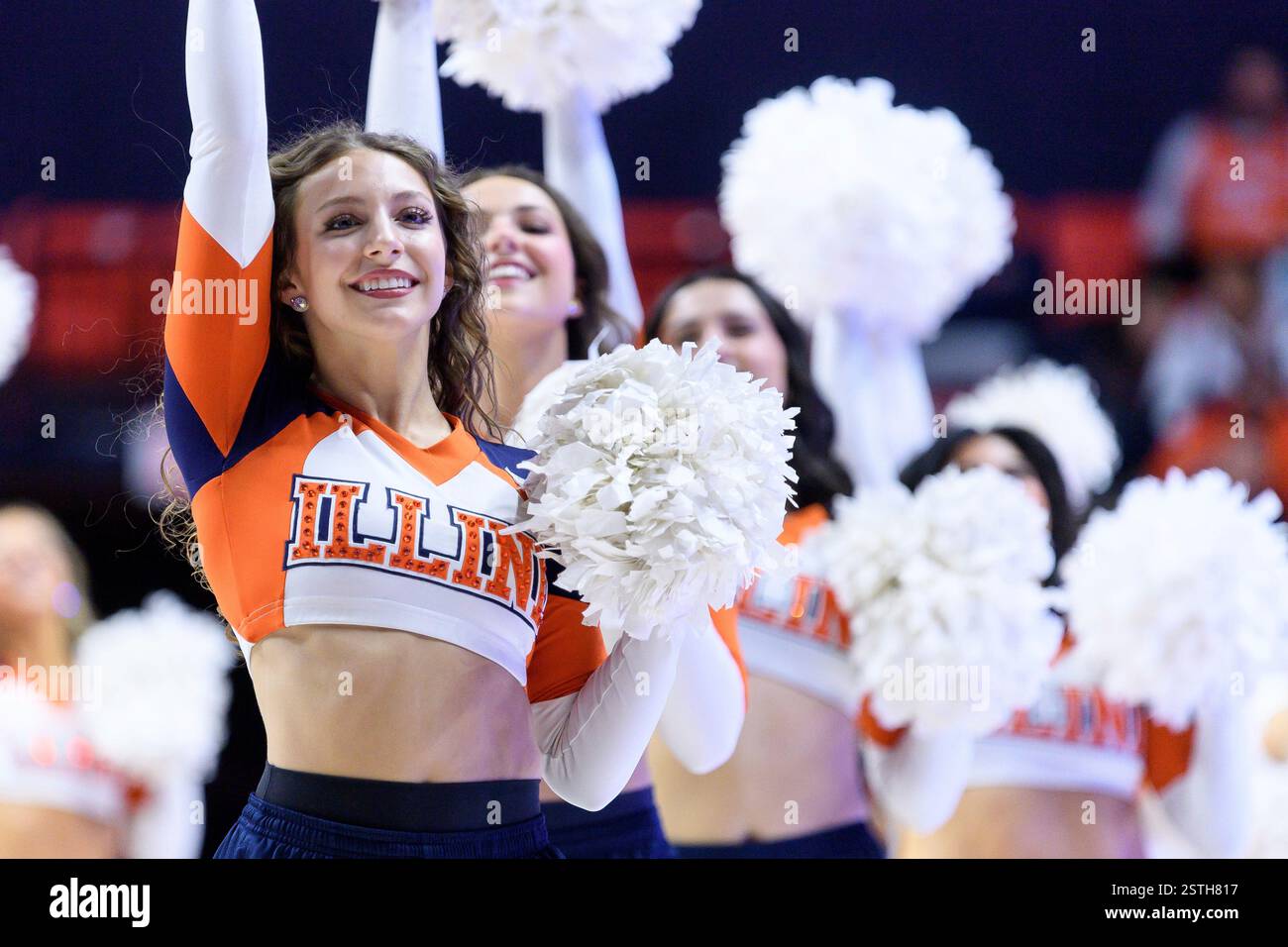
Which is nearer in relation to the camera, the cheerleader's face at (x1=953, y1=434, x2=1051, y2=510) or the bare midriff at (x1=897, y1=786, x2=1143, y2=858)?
the bare midriff at (x1=897, y1=786, x2=1143, y2=858)

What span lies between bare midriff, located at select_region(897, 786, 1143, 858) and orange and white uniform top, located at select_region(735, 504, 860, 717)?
37 centimetres

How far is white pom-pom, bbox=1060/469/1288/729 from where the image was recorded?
3.48 meters

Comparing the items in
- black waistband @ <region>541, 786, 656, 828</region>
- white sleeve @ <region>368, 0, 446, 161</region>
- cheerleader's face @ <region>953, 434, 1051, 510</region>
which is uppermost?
white sleeve @ <region>368, 0, 446, 161</region>

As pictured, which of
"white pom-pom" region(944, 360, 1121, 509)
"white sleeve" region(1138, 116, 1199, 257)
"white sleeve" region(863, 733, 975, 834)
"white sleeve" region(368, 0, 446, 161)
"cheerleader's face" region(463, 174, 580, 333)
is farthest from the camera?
"white pom-pom" region(944, 360, 1121, 509)

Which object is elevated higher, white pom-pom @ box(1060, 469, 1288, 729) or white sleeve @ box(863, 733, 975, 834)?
white pom-pom @ box(1060, 469, 1288, 729)

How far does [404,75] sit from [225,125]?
90 centimetres

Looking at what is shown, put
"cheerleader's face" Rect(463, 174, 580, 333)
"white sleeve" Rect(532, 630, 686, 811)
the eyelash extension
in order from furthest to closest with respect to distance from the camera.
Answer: "cheerleader's face" Rect(463, 174, 580, 333)
the eyelash extension
"white sleeve" Rect(532, 630, 686, 811)

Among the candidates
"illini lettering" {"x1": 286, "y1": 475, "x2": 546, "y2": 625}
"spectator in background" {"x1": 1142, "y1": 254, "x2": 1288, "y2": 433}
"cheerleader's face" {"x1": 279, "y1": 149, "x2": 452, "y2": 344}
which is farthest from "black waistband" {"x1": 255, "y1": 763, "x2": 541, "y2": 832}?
"spectator in background" {"x1": 1142, "y1": 254, "x2": 1288, "y2": 433}

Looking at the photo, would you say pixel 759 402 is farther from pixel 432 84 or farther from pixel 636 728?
pixel 432 84

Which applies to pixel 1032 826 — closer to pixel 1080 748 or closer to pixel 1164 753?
pixel 1080 748

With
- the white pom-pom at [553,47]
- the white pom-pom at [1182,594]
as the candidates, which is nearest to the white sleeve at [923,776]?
the white pom-pom at [1182,594]

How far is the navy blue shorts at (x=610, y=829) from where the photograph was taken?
291 cm

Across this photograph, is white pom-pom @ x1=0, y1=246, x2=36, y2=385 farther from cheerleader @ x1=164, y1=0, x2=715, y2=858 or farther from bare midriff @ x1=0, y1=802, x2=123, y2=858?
cheerleader @ x1=164, y1=0, x2=715, y2=858
